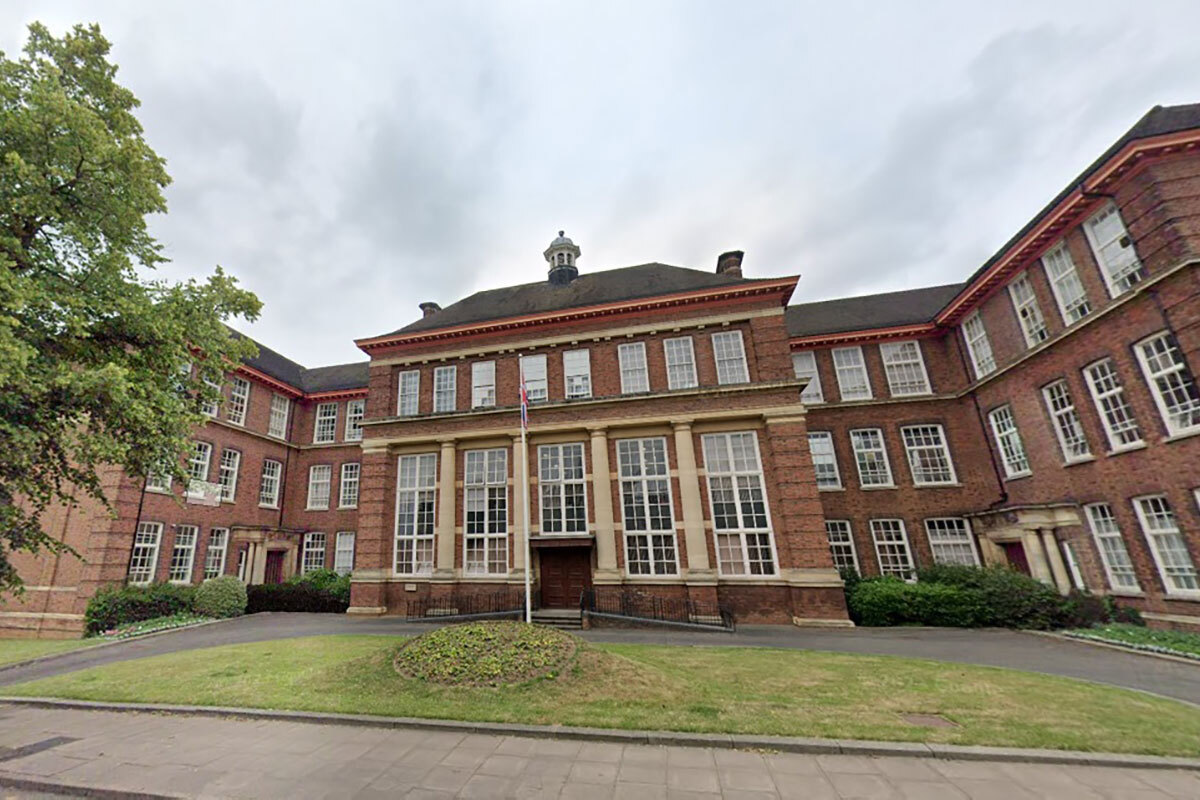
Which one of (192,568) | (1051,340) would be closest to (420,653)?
(192,568)

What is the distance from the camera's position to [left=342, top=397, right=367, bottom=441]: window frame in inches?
1070

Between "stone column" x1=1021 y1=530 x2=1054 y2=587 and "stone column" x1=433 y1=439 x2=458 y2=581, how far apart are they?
2064 centimetres

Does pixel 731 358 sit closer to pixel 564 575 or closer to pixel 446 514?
pixel 564 575

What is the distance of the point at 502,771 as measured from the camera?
5418 millimetres

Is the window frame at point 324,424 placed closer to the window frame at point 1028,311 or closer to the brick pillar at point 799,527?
the brick pillar at point 799,527

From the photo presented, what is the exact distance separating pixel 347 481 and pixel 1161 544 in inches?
1293

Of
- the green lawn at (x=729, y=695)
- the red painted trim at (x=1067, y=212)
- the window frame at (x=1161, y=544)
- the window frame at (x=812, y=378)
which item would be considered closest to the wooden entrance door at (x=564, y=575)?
the green lawn at (x=729, y=695)

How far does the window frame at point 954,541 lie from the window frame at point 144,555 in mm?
31599

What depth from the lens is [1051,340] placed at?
15.7 meters

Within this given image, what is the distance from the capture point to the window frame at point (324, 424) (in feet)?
90.2

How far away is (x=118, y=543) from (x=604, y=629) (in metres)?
18.4

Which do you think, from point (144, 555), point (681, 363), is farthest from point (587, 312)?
point (144, 555)

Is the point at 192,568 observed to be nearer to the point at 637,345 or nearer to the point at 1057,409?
the point at 637,345

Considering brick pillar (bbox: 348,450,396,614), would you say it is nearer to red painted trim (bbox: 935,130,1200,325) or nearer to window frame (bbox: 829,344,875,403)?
window frame (bbox: 829,344,875,403)
